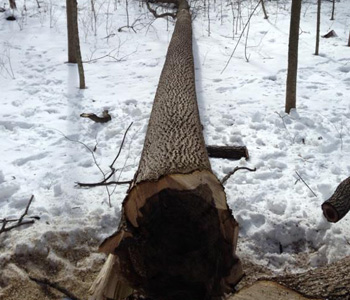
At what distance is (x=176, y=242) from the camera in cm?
190

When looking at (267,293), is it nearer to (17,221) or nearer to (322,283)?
(322,283)

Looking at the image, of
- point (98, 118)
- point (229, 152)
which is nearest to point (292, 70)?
point (229, 152)

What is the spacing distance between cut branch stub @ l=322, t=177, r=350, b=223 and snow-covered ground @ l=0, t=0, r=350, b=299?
1.17 feet

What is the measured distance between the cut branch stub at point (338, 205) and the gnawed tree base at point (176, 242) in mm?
1144

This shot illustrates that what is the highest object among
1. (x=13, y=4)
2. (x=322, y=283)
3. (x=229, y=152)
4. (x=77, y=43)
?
(x=13, y=4)

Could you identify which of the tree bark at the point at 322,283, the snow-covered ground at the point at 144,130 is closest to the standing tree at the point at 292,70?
the snow-covered ground at the point at 144,130

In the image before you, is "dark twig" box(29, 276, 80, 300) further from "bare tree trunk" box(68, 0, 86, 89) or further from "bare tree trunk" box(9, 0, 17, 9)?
"bare tree trunk" box(9, 0, 17, 9)

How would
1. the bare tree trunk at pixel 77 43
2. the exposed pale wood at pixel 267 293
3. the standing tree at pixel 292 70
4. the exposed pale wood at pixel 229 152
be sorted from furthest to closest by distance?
the bare tree trunk at pixel 77 43 < the standing tree at pixel 292 70 < the exposed pale wood at pixel 229 152 < the exposed pale wood at pixel 267 293

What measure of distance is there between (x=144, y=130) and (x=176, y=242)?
9.60ft

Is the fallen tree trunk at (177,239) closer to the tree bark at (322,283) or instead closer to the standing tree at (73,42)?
the tree bark at (322,283)

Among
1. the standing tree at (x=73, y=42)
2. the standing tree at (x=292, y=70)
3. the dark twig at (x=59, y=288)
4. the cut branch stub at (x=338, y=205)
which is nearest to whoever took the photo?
the dark twig at (x=59, y=288)

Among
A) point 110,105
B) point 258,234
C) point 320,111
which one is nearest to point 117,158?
point 110,105

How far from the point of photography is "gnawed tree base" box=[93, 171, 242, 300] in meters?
1.90

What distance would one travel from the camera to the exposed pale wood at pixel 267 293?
66.6 inches
